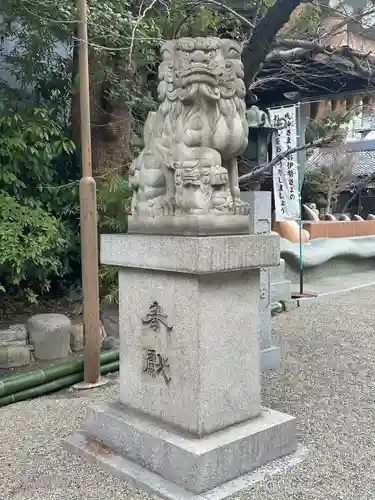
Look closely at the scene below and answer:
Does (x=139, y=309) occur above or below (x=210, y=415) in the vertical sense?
above

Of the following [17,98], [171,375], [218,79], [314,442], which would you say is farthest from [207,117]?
[17,98]

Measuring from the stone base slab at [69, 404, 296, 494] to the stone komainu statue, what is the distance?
51.0 inches

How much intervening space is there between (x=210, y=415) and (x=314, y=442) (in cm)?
96

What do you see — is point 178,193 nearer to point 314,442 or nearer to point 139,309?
point 139,309

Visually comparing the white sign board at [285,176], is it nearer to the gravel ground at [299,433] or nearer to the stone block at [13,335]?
the gravel ground at [299,433]

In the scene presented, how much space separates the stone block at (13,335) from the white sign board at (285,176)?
16.9 ft

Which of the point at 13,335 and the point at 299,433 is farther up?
the point at 13,335

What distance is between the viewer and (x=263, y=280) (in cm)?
541

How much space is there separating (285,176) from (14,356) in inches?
221

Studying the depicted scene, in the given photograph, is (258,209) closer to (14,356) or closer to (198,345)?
(198,345)

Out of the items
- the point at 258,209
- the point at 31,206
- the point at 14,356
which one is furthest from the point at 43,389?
the point at 258,209

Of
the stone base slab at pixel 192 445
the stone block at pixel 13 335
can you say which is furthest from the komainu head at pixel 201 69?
the stone block at pixel 13 335

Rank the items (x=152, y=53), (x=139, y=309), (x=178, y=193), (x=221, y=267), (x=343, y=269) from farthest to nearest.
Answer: (x=343, y=269) → (x=152, y=53) → (x=139, y=309) → (x=178, y=193) → (x=221, y=267)

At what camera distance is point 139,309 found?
332 centimetres
